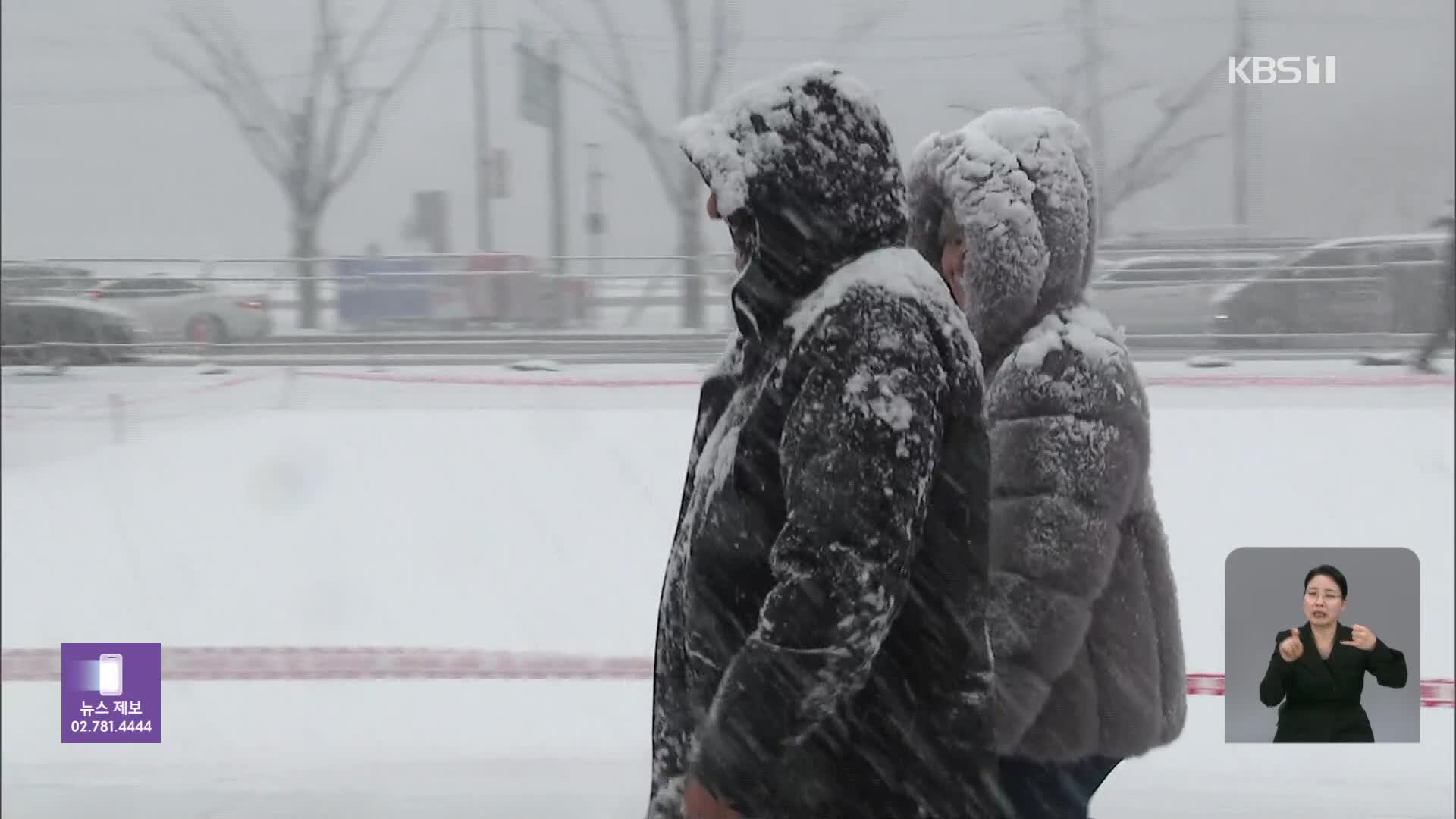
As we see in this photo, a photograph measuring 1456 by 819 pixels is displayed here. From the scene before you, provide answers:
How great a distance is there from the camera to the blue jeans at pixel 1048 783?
1.95m

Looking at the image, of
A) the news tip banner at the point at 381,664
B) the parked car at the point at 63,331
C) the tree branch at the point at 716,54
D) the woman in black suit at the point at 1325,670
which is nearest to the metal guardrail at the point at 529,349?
the parked car at the point at 63,331

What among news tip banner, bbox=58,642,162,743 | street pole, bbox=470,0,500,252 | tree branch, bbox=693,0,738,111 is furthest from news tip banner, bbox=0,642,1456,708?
tree branch, bbox=693,0,738,111

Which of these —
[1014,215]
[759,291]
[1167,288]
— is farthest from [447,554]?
[759,291]

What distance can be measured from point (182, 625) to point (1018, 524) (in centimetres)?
264

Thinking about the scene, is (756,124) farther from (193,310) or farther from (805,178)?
(193,310)

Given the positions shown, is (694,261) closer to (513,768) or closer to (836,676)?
(513,768)

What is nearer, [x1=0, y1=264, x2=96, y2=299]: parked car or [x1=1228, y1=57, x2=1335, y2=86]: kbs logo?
[x1=1228, y1=57, x2=1335, y2=86]: kbs logo

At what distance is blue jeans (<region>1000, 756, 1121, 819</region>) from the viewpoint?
76.7 inches

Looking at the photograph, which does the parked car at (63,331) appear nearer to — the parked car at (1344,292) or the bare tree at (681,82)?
the bare tree at (681,82)

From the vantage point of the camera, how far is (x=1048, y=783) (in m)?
1.96

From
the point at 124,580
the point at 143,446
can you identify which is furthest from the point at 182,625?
the point at 143,446

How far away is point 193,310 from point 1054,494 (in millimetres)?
2833

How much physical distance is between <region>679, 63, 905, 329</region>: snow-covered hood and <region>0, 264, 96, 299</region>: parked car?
2667 mm

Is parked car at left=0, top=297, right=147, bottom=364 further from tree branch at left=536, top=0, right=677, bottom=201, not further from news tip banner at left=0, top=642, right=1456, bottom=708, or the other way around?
tree branch at left=536, top=0, right=677, bottom=201
